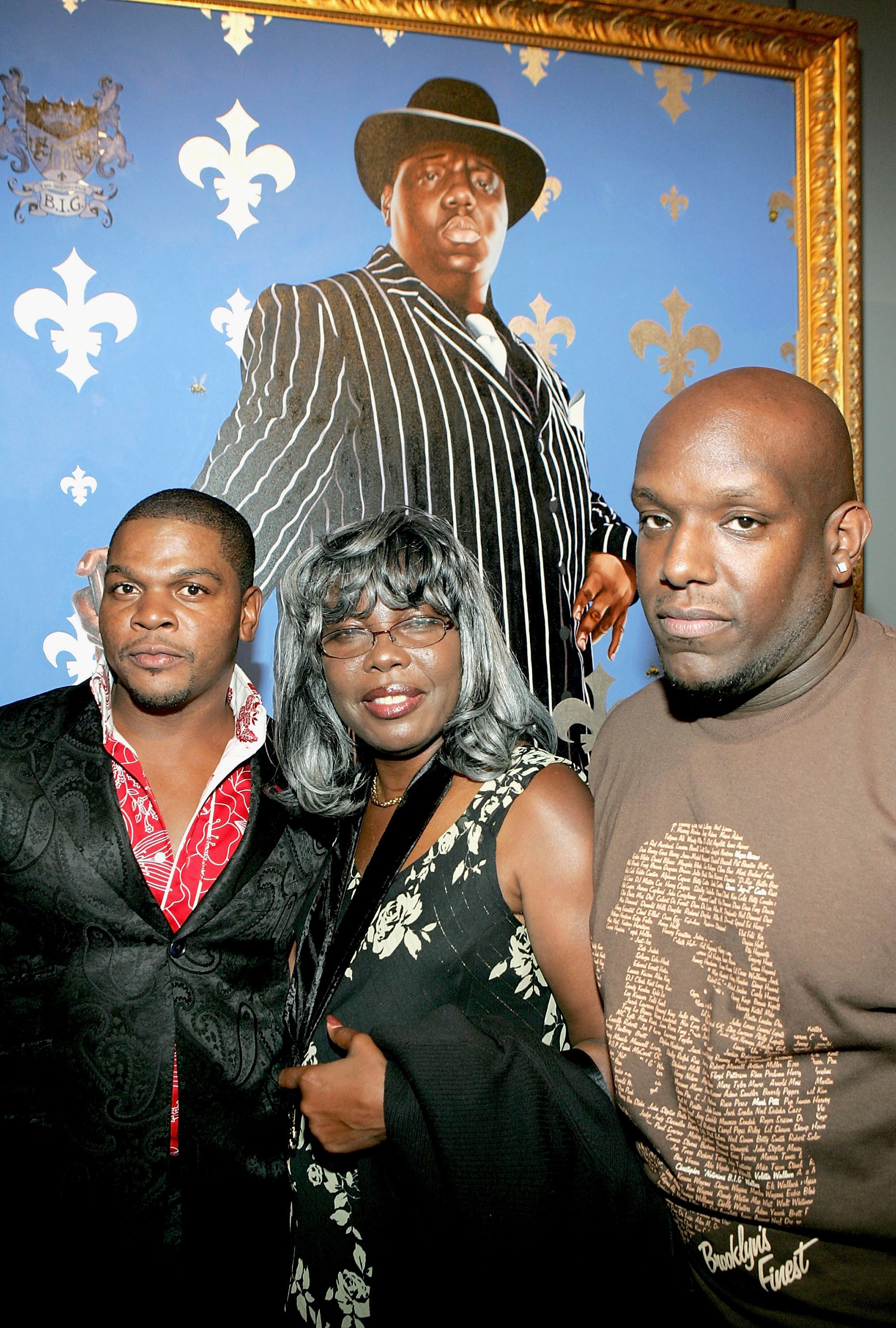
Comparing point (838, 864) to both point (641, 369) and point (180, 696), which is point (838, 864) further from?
point (641, 369)

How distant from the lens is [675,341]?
2266mm

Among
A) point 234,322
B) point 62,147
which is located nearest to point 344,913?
point 234,322

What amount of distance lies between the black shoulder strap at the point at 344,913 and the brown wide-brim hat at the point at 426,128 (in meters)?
1.33

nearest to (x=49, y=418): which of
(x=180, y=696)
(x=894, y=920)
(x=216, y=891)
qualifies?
(x=180, y=696)

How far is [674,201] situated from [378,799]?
157 centimetres

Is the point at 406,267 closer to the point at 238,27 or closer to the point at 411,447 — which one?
the point at 411,447

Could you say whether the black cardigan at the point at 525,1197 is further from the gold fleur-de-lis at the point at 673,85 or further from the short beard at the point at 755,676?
the gold fleur-de-lis at the point at 673,85

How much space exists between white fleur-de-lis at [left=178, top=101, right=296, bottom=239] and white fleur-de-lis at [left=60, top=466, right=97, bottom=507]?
0.60 metres

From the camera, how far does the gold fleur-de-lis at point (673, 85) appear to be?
87.6 inches

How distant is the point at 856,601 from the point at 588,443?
0.72 metres

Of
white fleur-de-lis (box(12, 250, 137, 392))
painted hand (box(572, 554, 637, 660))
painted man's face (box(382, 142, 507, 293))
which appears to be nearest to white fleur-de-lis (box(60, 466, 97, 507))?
white fleur-de-lis (box(12, 250, 137, 392))

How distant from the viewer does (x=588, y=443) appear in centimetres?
223

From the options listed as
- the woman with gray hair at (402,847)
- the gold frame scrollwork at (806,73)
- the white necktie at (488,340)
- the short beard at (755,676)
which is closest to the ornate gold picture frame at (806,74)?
the gold frame scrollwork at (806,73)

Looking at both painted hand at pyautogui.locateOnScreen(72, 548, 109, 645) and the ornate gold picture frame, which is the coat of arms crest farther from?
the ornate gold picture frame
